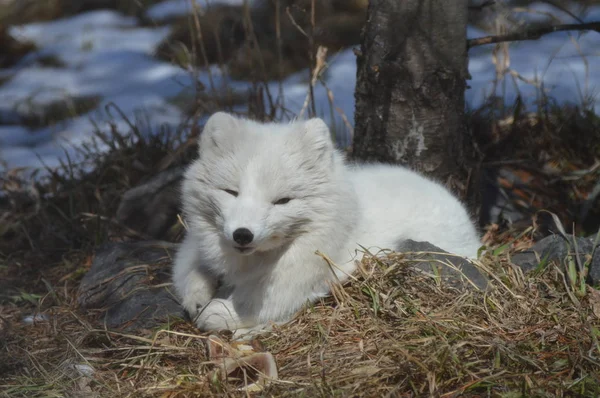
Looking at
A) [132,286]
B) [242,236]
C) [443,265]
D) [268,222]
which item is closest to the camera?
[242,236]

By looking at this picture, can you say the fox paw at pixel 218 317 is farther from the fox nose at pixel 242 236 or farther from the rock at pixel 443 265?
the rock at pixel 443 265

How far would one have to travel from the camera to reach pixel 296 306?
2.99 meters

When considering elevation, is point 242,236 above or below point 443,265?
above

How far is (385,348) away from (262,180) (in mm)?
840

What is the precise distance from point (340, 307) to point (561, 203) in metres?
2.25

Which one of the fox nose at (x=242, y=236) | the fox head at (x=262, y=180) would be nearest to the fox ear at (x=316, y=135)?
the fox head at (x=262, y=180)

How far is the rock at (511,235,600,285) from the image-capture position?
3119 mm

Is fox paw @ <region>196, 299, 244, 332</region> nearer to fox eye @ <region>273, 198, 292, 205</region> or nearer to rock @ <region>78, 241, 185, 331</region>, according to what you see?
rock @ <region>78, 241, 185, 331</region>

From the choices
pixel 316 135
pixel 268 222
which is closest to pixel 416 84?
pixel 316 135

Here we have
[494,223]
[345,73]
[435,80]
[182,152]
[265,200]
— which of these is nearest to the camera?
[265,200]

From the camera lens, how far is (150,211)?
4398 mm

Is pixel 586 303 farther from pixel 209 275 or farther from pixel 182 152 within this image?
pixel 182 152

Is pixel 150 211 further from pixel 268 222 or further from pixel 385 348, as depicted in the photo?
pixel 385 348

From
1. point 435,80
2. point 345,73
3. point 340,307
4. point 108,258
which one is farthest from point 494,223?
point 345,73
